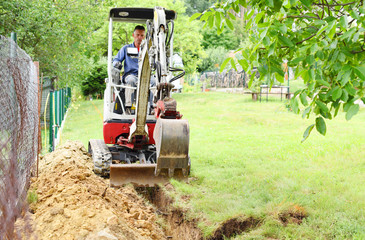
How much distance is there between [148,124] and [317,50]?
14.5ft

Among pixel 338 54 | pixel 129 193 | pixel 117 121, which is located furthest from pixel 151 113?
pixel 338 54

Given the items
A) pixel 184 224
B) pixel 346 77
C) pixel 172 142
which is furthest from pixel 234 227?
Result: pixel 346 77

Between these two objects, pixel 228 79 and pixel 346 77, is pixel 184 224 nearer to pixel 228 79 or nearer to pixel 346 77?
pixel 346 77

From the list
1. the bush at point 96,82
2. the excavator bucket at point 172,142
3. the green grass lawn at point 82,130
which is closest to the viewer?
the excavator bucket at point 172,142

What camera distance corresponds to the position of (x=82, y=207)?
455 centimetres

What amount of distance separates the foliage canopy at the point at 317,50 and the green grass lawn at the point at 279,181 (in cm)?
153

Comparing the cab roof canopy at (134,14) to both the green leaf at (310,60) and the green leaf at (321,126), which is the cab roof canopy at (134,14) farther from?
the green leaf at (321,126)

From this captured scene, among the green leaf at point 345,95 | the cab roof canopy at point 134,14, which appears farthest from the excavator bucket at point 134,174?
the green leaf at point 345,95

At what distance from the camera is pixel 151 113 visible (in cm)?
744

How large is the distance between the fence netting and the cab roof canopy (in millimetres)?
2498

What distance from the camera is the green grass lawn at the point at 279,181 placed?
4559 mm

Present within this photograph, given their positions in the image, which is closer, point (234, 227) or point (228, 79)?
point (234, 227)

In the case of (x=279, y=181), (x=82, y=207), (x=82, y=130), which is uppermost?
(x=82, y=207)

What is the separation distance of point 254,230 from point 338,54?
230cm
